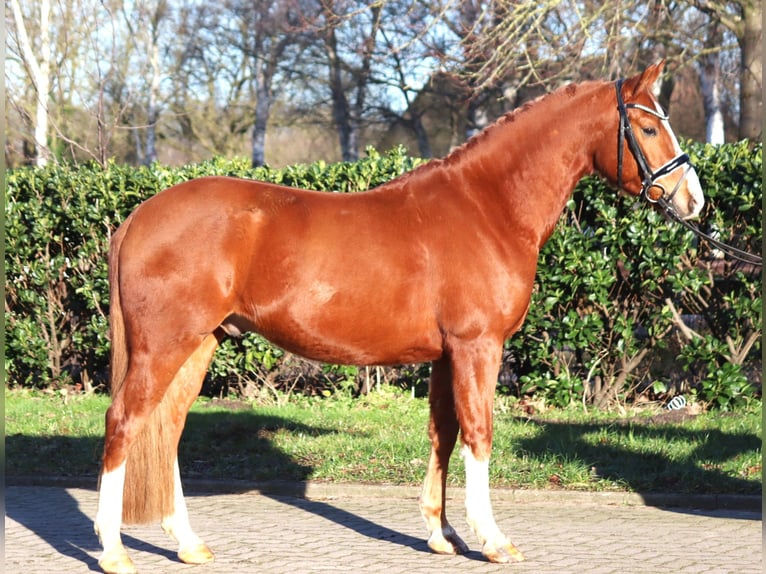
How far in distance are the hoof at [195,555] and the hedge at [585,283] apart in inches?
177

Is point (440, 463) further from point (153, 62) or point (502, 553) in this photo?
point (153, 62)

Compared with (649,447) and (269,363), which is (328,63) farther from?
(649,447)

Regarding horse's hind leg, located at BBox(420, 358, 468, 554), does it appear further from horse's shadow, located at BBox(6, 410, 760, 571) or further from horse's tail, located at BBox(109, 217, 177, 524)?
horse's tail, located at BBox(109, 217, 177, 524)

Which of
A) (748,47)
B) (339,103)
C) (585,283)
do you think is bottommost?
(585,283)

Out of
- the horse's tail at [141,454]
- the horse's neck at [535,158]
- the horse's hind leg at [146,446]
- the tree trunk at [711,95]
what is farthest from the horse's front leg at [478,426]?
the tree trunk at [711,95]

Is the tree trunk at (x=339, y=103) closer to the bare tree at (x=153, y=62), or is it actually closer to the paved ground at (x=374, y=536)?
the bare tree at (x=153, y=62)

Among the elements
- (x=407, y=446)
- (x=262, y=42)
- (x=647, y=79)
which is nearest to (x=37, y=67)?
(x=407, y=446)

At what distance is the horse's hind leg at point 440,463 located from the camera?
17.3ft

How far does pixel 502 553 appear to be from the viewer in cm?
493

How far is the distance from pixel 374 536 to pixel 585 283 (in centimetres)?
397

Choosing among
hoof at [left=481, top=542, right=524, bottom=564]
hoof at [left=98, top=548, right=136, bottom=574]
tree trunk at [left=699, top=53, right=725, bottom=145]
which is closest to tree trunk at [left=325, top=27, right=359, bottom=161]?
tree trunk at [left=699, top=53, right=725, bottom=145]

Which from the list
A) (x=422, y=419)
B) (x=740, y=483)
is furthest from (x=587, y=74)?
(x=740, y=483)

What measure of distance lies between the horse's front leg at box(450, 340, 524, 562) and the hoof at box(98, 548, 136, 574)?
1783mm

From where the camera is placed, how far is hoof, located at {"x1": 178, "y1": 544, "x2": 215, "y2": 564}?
504cm
